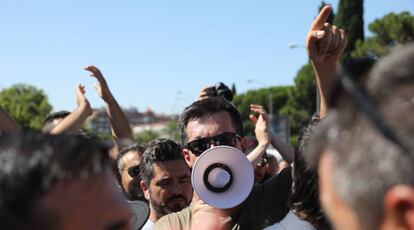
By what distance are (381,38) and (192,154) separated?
44.3 metres

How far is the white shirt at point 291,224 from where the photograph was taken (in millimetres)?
2414

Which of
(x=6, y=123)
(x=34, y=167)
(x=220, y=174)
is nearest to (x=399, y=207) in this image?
(x=34, y=167)

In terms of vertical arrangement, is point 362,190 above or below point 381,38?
above

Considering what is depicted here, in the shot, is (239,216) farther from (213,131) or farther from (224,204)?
(213,131)

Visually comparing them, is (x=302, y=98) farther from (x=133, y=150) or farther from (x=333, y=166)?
(x=333, y=166)

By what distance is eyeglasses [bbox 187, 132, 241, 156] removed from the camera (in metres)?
3.01

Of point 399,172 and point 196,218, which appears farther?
point 196,218

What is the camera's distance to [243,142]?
3322mm

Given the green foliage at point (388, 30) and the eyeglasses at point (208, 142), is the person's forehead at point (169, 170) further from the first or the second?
the green foliage at point (388, 30)

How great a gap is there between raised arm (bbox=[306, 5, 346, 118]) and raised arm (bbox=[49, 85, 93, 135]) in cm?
152

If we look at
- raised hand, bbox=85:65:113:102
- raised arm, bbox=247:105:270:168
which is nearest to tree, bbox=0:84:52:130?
raised hand, bbox=85:65:113:102

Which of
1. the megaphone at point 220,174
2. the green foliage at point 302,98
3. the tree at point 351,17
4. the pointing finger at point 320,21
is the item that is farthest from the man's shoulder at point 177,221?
the green foliage at point 302,98

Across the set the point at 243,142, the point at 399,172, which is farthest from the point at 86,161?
the point at 243,142

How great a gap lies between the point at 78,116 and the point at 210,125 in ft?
4.64
